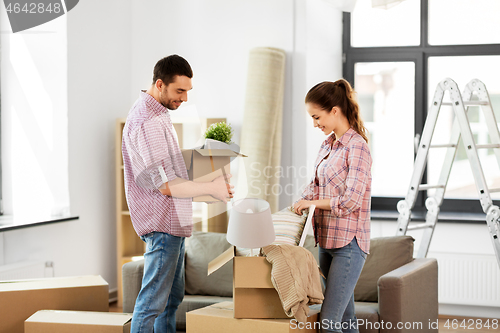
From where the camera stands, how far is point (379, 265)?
2861 mm

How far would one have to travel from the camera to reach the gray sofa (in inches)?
97.5

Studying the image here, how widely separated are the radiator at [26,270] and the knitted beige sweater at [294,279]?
2143 mm

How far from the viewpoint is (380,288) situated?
2.49 meters

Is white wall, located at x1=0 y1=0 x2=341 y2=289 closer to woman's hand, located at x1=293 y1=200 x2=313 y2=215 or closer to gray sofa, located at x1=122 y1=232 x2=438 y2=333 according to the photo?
gray sofa, located at x1=122 y1=232 x2=438 y2=333

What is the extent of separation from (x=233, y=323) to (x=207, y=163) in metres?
0.64

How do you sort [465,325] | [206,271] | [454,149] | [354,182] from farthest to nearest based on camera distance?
[465,325], [454,149], [206,271], [354,182]

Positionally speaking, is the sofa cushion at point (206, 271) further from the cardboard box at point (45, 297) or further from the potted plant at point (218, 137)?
the potted plant at point (218, 137)

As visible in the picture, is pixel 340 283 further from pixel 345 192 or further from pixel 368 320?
pixel 368 320

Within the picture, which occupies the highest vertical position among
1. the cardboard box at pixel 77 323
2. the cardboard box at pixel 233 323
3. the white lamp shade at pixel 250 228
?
the white lamp shade at pixel 250 228

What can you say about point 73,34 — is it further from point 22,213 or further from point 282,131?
point 282,131

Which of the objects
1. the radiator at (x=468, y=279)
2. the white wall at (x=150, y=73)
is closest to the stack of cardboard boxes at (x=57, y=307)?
the white wall at (x=150, y=73)

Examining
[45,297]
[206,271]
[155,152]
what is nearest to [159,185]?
[155,152]

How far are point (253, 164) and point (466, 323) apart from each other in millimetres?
1865

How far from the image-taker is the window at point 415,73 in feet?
13.5
